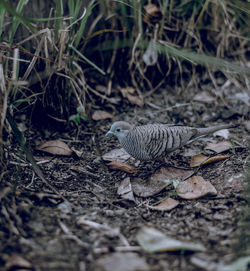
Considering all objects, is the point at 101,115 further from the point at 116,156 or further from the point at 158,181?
the point at 158,181

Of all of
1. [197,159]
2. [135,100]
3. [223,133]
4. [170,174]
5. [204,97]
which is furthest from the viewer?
[204,97]

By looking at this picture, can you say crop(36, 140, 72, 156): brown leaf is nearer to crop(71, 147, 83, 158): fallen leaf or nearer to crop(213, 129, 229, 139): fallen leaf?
crop(71, 147, 83, 158): fallen leaf

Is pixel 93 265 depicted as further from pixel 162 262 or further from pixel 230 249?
pixel 230 249

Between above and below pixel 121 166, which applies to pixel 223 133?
above

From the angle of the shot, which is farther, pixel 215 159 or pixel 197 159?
pixel 197 159

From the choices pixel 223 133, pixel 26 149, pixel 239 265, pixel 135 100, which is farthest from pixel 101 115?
pixel 239 265

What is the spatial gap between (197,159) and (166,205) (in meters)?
0.68

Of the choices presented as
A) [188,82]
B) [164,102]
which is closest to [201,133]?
[164,102]

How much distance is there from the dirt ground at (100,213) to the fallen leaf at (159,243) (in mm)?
36

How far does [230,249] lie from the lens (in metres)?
1.99

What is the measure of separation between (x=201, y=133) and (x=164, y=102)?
3.25ft

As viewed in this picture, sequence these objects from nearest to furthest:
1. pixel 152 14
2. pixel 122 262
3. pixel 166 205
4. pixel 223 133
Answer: pixel 122 262 < pixel 166 205 < pixel 223 133 < pixel 152 14

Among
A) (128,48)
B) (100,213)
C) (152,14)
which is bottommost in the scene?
(100,213)

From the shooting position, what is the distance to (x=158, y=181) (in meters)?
2.93
